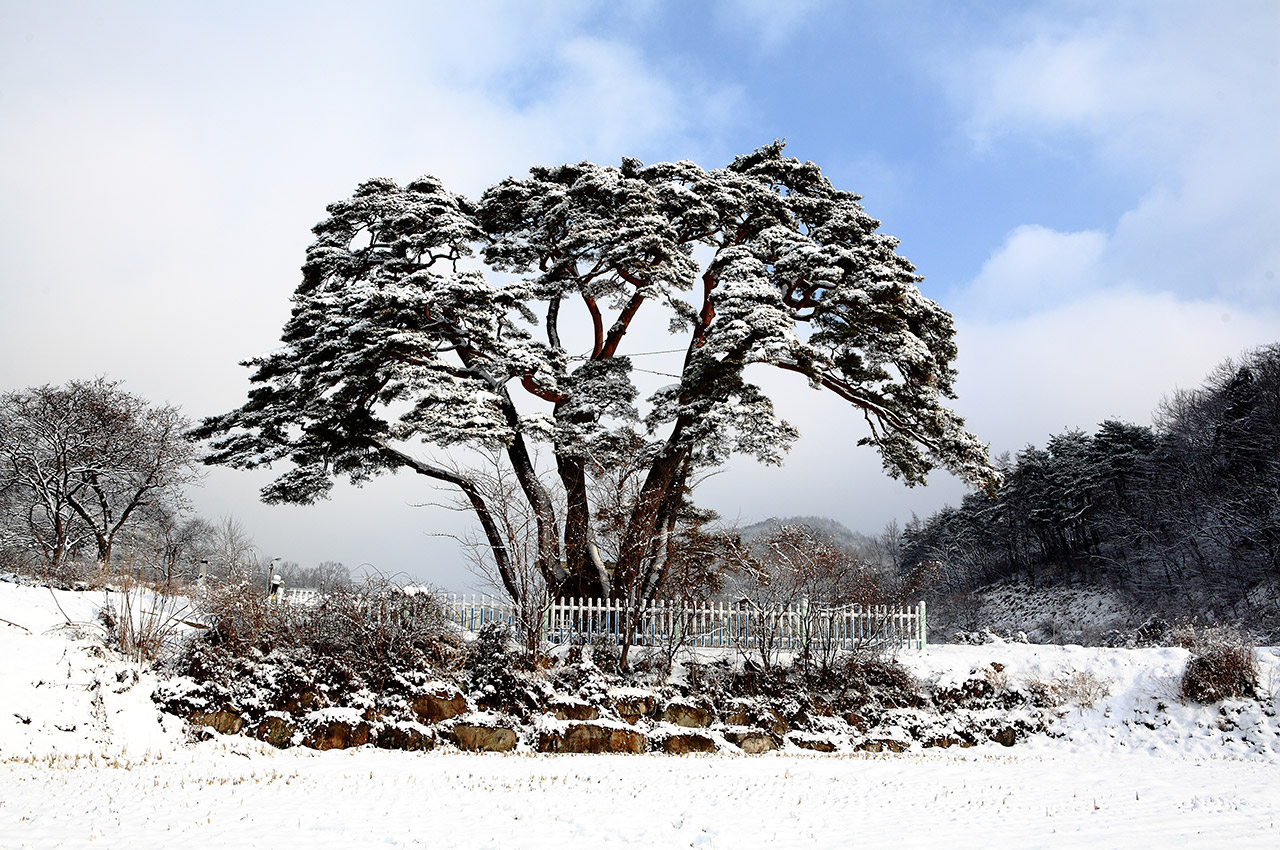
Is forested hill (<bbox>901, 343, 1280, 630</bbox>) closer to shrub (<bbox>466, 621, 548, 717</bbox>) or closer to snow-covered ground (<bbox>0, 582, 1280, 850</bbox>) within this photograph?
snow-covered ground (<bbox>0, 582, 1280, 850</bbox>)

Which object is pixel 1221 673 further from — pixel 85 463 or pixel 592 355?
pixel 85 463

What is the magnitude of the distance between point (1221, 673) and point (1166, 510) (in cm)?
2993

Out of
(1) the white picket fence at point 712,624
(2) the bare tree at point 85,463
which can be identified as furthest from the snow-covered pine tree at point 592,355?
(2) the bare tree at point 85,463

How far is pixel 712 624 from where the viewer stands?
15430 millimetres

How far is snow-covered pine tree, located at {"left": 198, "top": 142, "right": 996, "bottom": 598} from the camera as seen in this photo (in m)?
15.6

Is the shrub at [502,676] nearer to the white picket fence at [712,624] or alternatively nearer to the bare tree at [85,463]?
the white picket fence at [712,624]

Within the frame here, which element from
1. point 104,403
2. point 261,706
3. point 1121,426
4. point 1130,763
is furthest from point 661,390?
point 1121,426

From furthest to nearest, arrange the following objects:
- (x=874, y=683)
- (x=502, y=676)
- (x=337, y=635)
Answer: (x=874, y=683) < (x=502, y=676) < (x=337, y=635)

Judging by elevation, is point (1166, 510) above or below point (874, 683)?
above

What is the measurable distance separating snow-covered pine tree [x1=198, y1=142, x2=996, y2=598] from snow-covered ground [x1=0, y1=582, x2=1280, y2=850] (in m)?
4.79

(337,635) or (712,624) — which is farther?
(712,624)

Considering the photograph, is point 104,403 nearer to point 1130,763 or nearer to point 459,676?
point 459,676

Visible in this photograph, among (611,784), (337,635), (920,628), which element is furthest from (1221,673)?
(337,635)

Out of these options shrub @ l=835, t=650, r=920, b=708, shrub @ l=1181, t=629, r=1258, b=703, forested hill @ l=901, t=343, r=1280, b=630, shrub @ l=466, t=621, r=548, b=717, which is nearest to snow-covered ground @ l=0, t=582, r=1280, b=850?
shrub @ l=1181, t=629, r=1258, b=703
